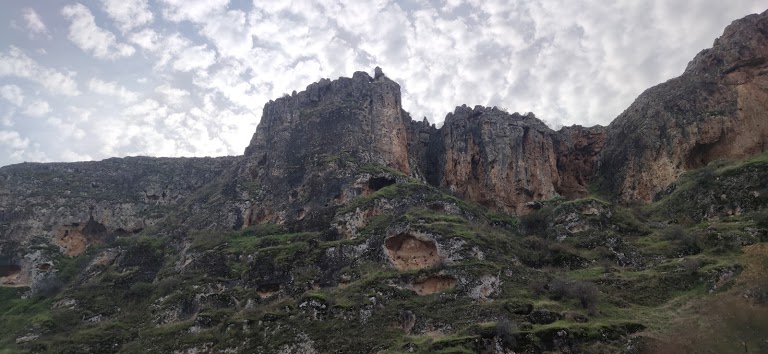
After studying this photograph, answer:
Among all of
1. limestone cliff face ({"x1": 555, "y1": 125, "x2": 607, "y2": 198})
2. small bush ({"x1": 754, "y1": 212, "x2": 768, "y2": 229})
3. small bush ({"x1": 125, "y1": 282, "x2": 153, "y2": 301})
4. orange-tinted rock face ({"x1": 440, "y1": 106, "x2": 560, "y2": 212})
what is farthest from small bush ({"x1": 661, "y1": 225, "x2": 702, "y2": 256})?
small bush ({"x1": 125, "y1": 282, "x2": 153, "y2": 301})

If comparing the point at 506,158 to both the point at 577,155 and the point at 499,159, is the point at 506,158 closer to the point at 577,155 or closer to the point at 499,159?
the point at 499,159

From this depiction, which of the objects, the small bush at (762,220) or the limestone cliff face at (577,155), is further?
the limestone cliff face at (577,155)

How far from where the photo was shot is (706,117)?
69250 mm

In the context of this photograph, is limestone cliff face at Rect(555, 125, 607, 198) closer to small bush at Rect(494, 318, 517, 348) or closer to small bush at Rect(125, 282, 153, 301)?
small bush at Rect(494, 318, 517, 348)

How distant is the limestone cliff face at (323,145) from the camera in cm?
7138

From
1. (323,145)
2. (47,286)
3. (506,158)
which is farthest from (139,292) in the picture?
(506,158)

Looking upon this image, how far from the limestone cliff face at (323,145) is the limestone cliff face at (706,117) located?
3179cm

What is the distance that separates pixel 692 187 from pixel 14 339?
7012 centimetres

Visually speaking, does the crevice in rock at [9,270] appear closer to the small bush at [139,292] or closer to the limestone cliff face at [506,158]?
the small bush at [139,292]

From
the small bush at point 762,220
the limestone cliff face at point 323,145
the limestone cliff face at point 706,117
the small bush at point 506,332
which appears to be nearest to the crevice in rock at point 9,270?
the limestone cliff face at point 323,145

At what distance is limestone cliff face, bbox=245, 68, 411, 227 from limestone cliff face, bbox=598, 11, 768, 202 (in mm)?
31791

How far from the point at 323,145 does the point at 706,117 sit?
1959 inches

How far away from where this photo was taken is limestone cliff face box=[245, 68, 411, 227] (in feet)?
234

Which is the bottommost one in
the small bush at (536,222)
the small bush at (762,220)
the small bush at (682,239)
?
the small bush at (682,239)
